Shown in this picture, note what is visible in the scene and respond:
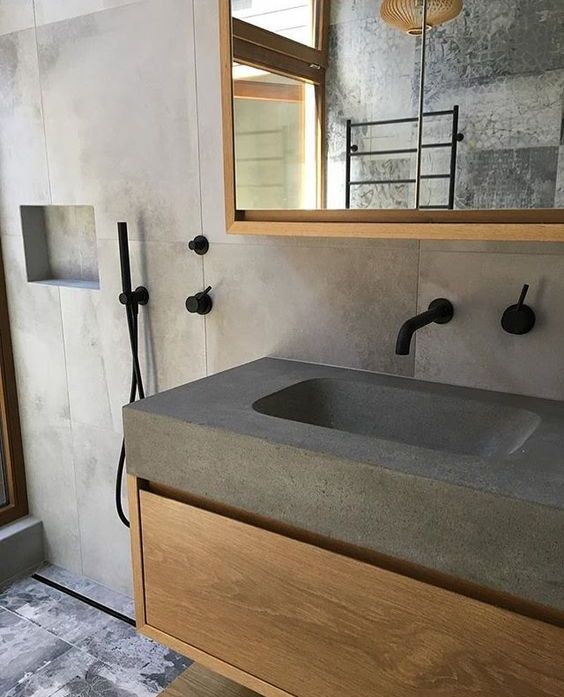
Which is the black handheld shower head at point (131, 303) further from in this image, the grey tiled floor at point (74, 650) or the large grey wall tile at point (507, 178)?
the large grey wall tile at point (507, 178)

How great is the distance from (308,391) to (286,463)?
412 mm

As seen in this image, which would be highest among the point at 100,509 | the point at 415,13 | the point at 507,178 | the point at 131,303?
the point at 415,13

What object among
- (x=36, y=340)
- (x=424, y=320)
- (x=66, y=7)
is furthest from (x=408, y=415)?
(x=66, y=7)

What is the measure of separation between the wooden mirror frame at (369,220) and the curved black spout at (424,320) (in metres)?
0.18

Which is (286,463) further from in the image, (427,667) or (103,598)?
(103,598)

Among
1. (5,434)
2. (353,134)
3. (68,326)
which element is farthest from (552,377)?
(5,434)

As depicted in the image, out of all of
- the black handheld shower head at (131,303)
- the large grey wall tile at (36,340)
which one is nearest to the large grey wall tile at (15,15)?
the large grey wall tile at (36,340)

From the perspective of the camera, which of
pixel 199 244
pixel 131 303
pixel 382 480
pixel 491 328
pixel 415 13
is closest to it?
pixel 382 480

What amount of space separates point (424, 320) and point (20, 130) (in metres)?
1.52

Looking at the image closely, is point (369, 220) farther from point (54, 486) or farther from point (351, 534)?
point (54, 486)

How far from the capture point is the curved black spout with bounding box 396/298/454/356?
125cm

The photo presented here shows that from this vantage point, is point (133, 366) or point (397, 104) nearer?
point (397, 104)

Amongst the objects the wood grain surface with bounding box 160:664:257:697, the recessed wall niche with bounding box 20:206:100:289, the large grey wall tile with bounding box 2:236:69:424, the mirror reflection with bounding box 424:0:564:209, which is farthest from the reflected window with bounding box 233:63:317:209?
the wood grain surface with bounding box 160:664:257:697

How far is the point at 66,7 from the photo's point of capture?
1.87 m
